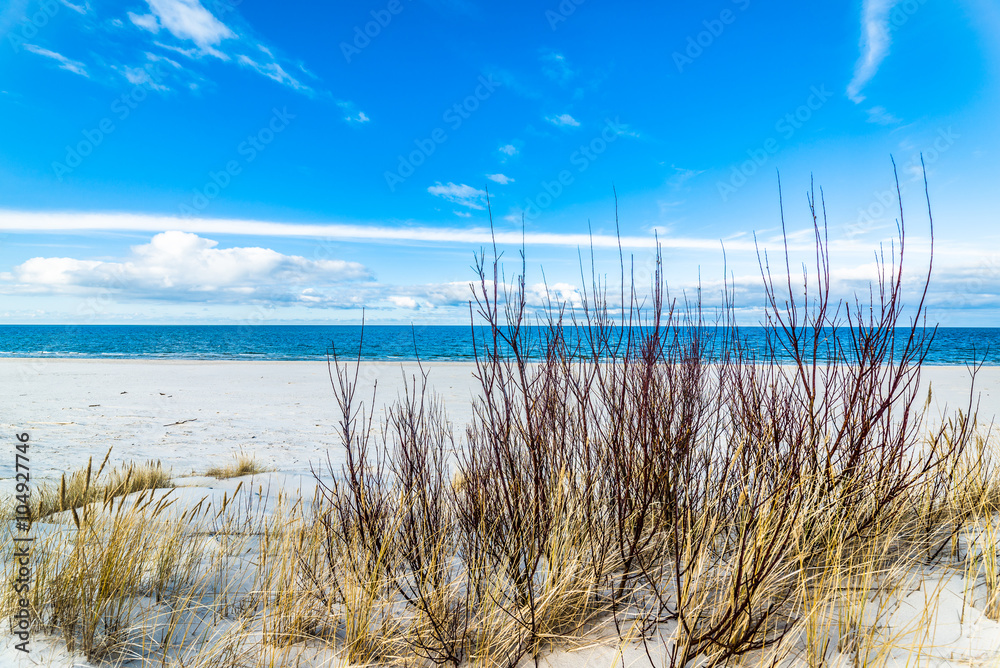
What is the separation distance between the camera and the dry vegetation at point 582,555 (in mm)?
2199

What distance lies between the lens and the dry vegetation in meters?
2.20

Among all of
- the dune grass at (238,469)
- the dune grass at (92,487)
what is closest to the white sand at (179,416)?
the dune grass at (238,469)

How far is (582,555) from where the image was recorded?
99.2 inches

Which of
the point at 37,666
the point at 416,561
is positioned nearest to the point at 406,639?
the point at 416,561

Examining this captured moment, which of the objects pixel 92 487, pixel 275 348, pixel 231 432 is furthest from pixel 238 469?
pixel 275 348

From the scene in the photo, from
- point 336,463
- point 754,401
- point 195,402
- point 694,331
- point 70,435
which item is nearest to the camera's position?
point 754,401

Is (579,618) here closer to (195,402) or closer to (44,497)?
(44,497)

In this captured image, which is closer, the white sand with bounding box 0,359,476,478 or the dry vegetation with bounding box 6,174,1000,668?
the dry vegetation with bounding box 6,174,1000,668

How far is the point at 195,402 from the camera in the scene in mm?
11891

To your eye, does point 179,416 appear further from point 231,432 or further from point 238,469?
point 238,469

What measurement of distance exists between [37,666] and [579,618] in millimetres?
2516

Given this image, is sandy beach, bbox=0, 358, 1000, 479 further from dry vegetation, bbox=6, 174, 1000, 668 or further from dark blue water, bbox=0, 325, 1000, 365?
dark blue water, bbox=0, 325, 1000, 365

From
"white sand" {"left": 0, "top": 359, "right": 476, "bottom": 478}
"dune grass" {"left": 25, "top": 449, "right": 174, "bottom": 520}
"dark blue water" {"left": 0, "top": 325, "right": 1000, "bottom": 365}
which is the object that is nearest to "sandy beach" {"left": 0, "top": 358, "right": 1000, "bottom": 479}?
"white sand" {"left": 0, "top": 359, "right": 476, "bottom": 478}

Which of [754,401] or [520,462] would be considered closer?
[520,462]
